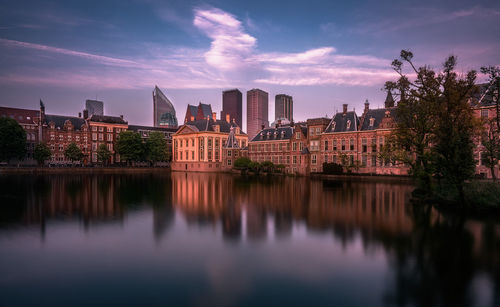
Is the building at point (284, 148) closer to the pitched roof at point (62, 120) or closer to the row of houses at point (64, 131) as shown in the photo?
the row of houses at point (64, 131)

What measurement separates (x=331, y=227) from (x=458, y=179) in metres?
12.0

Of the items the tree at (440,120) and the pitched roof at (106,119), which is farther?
the pitched roof at (106,119)

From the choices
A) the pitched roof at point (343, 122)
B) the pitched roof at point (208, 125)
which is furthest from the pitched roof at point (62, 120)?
the pitched roof at point (343, 122)

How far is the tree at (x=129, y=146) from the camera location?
83812mm

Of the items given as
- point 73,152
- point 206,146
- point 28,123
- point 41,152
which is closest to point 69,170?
point 41,152

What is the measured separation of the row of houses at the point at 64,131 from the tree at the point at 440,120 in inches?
3440

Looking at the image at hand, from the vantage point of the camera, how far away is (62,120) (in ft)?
300

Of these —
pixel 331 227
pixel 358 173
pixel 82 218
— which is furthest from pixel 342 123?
pixel 82 218

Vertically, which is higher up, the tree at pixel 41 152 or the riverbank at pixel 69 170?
the tree at pixel 41 152

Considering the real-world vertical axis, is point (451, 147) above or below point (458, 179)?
above

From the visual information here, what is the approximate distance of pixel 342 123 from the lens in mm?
60188

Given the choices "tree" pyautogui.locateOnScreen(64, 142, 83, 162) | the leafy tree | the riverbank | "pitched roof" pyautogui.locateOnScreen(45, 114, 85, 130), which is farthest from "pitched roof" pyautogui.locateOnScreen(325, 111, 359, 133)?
"pitched roof" pyautogui.locateOnScreen(45, 114, 85, 130)

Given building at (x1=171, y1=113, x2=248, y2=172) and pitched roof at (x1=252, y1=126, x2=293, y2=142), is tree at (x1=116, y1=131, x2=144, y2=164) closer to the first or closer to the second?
building at (x1=171, y1=113, x2=248, y2=172)

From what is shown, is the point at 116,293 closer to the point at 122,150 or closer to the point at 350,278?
the point at 350,278
